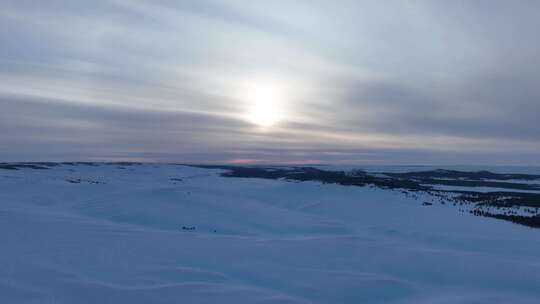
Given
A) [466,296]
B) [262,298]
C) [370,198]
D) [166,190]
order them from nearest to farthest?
1. [262,298]
2. [466,296]
3. [166,190]
4. [370,198]

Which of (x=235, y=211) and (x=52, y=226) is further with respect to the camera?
(x=235, y=211)

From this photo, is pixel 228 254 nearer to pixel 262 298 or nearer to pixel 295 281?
pixel 295 281

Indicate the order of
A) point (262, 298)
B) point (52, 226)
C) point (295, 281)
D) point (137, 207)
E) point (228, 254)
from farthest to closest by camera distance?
point (137, 207) < point (52, 226) < point (228, 254) < point (295, 281) < point (262, 298)

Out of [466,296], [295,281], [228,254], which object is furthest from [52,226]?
[466,296]

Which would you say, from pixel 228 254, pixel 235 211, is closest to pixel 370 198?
pixel 235 211

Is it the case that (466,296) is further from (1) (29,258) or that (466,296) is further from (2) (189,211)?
(2) (189,211)

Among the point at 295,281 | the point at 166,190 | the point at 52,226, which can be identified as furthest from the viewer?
the point at 166,190

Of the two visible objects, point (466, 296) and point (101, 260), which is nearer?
point (466, 296)

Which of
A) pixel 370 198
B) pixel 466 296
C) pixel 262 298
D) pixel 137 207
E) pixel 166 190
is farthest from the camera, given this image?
pixel 370 198

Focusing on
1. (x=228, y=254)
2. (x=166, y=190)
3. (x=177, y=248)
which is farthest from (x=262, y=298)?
(x=166, y=190)
